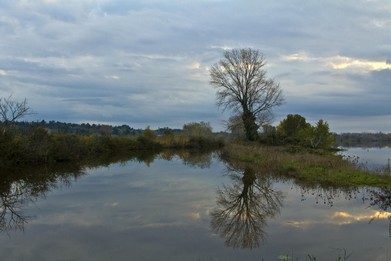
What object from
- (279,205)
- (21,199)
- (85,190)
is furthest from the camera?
(85,190)

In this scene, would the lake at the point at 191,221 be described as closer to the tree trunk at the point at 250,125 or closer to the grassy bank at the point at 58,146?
the grassy bank at the point at 58,146

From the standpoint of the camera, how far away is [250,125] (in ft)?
149

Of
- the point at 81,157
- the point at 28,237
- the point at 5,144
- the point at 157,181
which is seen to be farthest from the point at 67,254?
the point at 81,157

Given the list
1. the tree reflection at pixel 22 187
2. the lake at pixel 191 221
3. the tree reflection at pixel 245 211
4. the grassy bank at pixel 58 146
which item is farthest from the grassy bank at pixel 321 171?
the grassy bank at pixel 58 146

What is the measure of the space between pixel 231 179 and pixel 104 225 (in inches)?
424

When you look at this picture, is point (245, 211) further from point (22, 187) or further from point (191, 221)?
point (22, 187)

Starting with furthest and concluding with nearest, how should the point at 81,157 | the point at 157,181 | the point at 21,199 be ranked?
the point at 81,157, the point at 157,181, the point at 21,199

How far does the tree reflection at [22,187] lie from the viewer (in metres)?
10.8

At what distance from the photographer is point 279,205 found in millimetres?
12852

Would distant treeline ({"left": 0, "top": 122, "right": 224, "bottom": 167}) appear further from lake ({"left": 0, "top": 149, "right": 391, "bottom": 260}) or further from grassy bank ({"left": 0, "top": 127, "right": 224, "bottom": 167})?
lake ({"left": 0, "top": 149, "right": 391, "bottom": 260})

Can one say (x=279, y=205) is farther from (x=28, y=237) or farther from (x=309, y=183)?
(x=28, y=237)

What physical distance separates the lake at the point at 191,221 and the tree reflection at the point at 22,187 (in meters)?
0.04

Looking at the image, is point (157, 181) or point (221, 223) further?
point (157, 181)

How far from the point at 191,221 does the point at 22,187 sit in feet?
31.4
